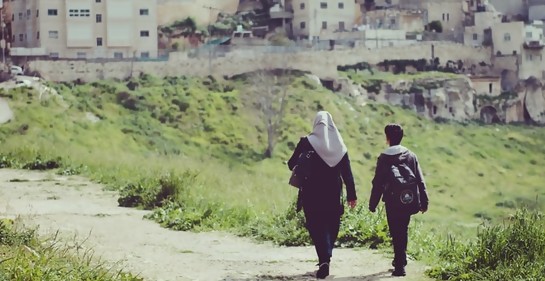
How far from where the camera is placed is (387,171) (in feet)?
19.8

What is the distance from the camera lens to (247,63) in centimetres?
4303

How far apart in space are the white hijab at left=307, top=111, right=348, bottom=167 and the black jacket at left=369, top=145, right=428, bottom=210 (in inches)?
11.8

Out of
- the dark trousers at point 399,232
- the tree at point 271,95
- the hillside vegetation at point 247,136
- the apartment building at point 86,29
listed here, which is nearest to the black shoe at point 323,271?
the dark trousers at point 399,232

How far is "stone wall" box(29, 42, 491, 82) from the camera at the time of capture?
38.5 m

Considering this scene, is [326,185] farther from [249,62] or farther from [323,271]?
[249,62]

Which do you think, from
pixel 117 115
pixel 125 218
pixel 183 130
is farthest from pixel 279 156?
pixel 125 218

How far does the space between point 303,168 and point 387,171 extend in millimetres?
605

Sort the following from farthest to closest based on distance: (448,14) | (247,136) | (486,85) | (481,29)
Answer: (448,14) < (481,29) < (486,85) < (247,136)

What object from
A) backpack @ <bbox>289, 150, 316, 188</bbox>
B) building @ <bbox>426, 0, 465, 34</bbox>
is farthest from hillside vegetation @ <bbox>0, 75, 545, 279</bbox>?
building @ <bbox>426, 0, 465, 34</bbox>

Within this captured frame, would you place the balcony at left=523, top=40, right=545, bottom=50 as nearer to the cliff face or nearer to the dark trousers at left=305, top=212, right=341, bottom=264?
the cliff face

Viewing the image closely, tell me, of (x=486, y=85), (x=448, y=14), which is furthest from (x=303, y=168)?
(x=448, y=14)

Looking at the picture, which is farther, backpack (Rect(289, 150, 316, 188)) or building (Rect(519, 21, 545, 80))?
building (Rect(519, 21, 545, 80))

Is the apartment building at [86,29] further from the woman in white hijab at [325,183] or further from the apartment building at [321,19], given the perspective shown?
the woman in white hijab at [325,183]

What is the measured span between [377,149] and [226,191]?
25959mm
